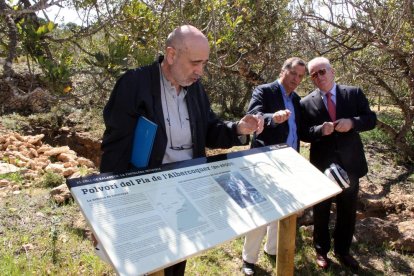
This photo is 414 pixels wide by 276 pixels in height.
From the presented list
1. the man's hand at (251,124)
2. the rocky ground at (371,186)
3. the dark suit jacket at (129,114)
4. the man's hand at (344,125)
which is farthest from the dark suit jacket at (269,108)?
the rocky ground at (371,186)

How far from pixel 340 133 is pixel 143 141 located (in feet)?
6.35

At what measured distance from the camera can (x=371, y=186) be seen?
5410 mm

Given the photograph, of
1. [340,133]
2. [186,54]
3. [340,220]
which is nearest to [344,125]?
[340,133]

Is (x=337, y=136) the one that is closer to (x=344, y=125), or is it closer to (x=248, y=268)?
(x=344, y=125)

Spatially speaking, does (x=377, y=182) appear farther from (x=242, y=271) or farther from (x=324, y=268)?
(x=242, y=271)

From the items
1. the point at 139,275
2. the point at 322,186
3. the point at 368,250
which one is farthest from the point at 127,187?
the point at 368,250

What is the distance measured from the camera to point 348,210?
333 centimetres

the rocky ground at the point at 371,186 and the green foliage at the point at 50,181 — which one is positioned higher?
the green foliage at the point at 50,181

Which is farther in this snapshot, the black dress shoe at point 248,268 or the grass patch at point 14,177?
the grass patch at point 14,177

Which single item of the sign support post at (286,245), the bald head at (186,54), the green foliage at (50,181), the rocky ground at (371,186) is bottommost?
the rocky ground at (371,186)

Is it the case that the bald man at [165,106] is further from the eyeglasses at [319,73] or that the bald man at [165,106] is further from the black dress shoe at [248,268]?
the black dress shoe at [248,268]

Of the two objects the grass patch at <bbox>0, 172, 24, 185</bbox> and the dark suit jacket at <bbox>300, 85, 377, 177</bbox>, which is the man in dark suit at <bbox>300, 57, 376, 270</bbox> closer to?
the dark suit jacket at <bbox>300, 85, 377, 177</bbox>

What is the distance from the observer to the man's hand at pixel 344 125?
310 cm

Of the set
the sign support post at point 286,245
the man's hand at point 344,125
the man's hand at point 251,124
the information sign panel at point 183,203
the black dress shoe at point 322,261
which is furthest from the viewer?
the black dress shoe at point 322,261
